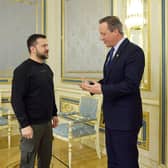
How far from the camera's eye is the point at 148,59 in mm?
2639

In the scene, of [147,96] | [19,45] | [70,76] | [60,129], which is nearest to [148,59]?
[147,96]

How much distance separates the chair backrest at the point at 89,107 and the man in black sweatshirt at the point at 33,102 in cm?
112

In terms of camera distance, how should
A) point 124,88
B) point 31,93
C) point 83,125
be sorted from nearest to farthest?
point 124,88 → point 31,93 → point 83,125

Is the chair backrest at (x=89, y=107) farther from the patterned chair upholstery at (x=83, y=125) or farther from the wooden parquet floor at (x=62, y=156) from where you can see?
the wooden parquet floor at (x=62, y=156)

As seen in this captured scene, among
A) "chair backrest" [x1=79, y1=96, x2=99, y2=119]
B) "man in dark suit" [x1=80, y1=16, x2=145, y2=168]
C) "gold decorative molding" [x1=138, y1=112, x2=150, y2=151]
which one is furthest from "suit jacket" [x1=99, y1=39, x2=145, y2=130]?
"chair backrest" [x1=79, y1=96, x2=99, y2=119]

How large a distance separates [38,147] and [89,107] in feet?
4.22

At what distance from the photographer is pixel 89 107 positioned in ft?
10.7

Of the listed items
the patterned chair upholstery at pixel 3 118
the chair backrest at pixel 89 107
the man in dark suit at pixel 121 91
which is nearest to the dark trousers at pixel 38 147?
the man in dark suit at pixel 121 91

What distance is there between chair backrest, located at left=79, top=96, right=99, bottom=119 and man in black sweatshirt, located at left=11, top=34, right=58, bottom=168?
3.68 ft

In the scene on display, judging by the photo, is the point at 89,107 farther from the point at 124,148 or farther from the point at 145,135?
the point at 124,148

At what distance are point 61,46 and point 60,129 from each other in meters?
1.91

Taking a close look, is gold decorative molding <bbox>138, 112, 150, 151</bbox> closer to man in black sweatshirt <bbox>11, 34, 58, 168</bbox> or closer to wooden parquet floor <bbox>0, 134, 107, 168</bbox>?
wooden parquet floor <bbox>0, 134, 107, 168</bbox>

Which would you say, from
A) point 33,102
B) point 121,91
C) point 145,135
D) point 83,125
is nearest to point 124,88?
point 121,91

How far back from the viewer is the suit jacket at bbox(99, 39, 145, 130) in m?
1.62
